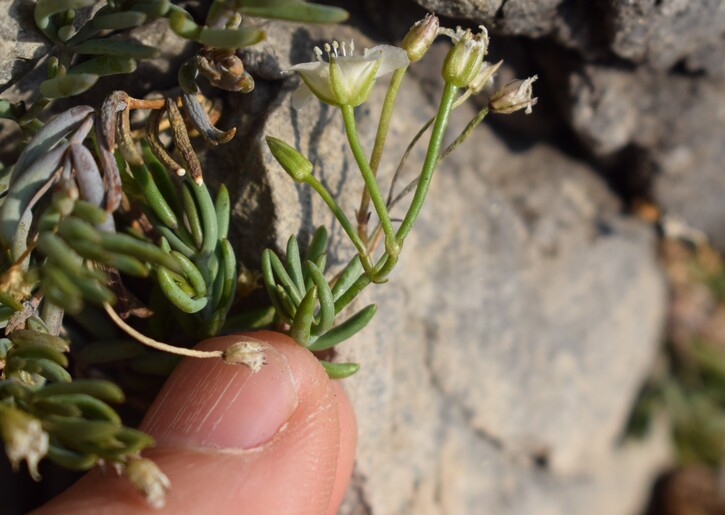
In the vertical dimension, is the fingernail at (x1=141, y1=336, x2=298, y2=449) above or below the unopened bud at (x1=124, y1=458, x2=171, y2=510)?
below

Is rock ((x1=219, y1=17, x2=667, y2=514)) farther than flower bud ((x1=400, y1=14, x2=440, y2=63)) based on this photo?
Yes

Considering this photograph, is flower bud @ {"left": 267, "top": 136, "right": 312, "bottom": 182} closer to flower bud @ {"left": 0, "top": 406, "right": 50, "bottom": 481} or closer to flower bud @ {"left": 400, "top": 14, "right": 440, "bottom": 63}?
flower bud @ {"left": 400, "top": 14, "right": 440, "bottom": 63}

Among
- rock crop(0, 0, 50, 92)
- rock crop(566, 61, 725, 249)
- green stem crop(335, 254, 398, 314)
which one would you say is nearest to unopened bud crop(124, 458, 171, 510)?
green stem crop(335, 254, 398, 314)

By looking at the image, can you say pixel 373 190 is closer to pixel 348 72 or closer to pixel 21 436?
pixel 348 72

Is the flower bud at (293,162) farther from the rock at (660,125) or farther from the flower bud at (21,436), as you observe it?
the rock at (660,125)

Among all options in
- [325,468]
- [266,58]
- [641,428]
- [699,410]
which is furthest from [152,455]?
[699,410]

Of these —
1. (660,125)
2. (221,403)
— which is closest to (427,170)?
(221,403)

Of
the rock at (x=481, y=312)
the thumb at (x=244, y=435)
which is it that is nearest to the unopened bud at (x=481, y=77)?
the rock at (x=481, y=312)
